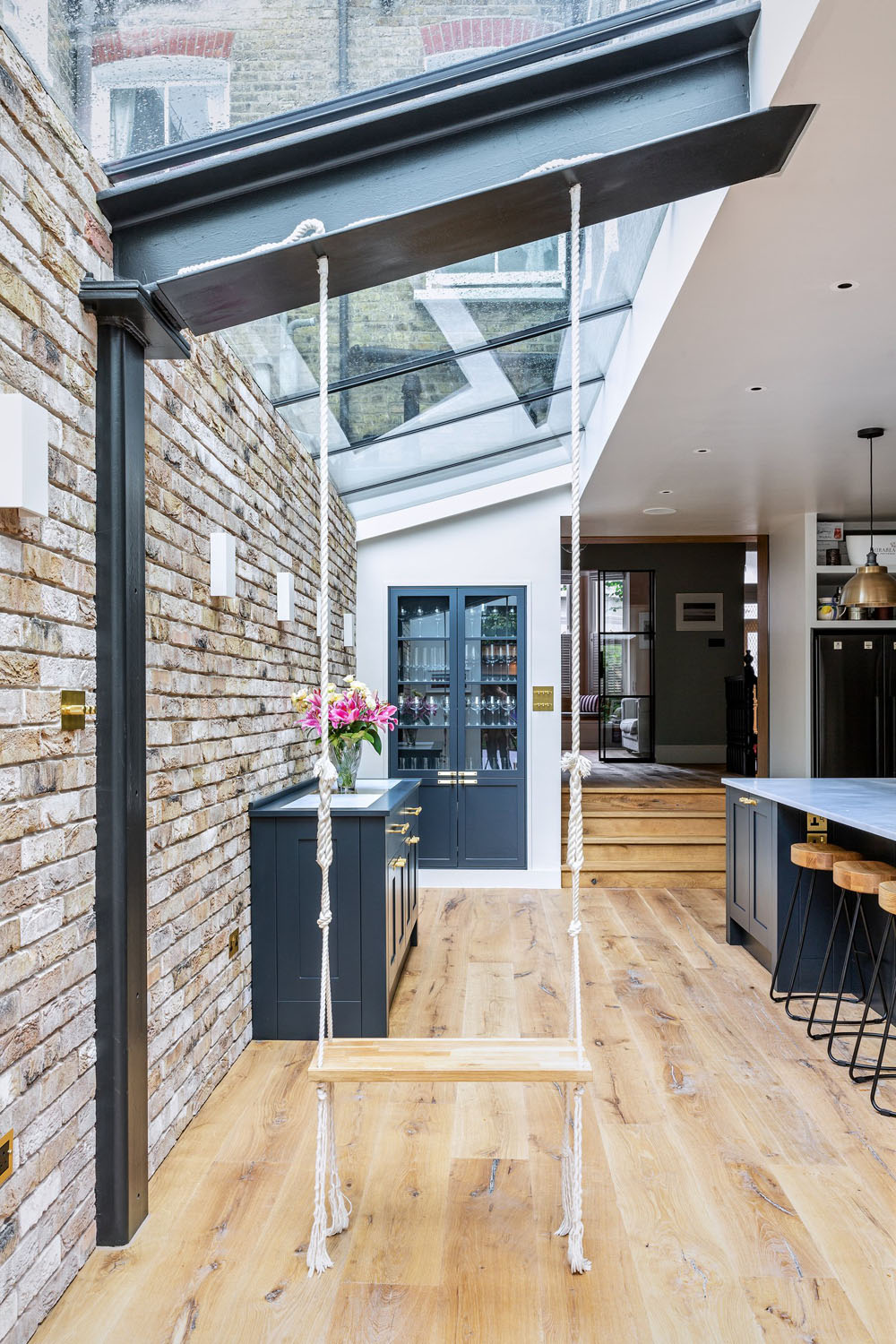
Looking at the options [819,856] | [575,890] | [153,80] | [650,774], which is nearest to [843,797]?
[819,856]

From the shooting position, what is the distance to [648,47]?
6.93ft

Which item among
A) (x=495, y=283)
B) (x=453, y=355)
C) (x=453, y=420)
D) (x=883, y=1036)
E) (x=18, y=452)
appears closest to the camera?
(x=18, y=452)

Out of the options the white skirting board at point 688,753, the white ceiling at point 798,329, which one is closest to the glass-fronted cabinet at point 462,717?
the white ceiling at point 798,329

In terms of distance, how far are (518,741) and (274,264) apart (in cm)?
464

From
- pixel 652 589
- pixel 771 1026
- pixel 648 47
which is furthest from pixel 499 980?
pixel 652 589

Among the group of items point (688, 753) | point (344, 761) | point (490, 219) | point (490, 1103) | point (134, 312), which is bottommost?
point (490, 1103)

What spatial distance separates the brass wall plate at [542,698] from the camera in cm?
647

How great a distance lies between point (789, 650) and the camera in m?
6.67

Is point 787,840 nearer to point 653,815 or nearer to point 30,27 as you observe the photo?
point 653,815

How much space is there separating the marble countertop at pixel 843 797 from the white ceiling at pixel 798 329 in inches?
65.7

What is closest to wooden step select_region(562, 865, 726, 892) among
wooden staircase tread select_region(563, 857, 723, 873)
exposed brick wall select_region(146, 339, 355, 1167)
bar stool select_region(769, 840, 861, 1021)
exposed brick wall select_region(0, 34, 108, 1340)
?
wooden staircase tread select_region(563, 857, 723, 873)

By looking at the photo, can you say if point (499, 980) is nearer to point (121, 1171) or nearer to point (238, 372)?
point (121, 1171)

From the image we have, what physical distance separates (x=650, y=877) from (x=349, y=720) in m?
3.51

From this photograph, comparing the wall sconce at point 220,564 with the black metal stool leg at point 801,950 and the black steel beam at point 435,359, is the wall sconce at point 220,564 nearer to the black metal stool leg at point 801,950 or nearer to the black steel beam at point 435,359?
the black steel beam at point 435,359
